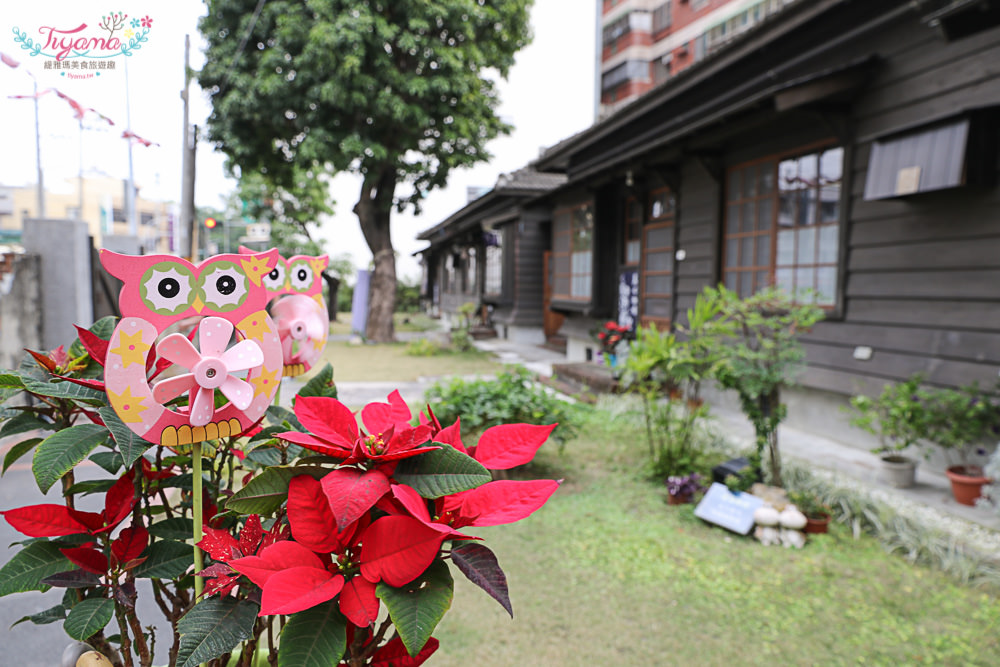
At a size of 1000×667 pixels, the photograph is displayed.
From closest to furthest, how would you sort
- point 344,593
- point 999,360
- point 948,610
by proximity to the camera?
1. point 344,593
2. point 948,610
3. point 999,360

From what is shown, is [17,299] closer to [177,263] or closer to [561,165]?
[177,263]

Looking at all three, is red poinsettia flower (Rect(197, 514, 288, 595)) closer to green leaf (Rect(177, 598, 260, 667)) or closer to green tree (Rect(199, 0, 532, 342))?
green leaf (Rect(177, 598, 260, 667))

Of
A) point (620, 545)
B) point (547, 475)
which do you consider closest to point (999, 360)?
point (620, 545)

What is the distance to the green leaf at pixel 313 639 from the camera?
655 millimetres

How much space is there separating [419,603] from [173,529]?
55 centimetres

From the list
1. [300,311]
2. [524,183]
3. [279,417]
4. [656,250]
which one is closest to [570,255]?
[524,183]

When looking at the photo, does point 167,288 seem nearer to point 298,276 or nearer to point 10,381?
point 10,381

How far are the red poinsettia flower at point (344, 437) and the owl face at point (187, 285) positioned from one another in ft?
0.60

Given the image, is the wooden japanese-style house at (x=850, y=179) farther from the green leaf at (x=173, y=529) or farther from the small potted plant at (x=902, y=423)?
the green leaf at (x=173, y=529)

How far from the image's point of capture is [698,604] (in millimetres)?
2629

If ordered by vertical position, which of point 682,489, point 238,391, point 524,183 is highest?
point 524,183

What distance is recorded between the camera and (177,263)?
81 centimetres

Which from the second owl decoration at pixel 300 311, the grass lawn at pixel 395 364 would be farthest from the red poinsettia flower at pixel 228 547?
the grass lawn at pixel 395 364

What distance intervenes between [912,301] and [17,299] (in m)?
6.72
